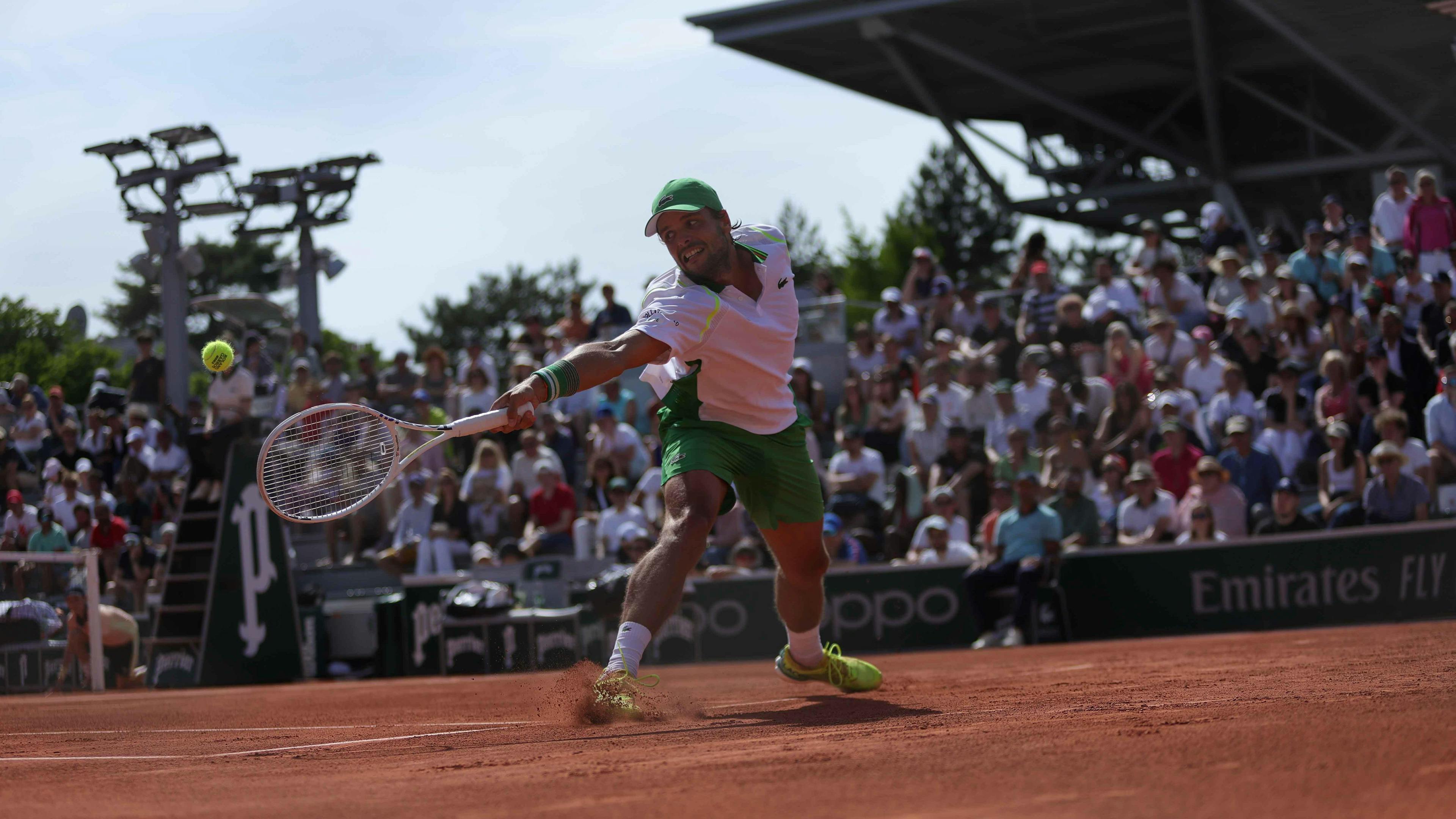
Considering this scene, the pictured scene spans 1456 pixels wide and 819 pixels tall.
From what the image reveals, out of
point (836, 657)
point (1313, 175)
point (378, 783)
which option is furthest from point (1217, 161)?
point (378, 783)

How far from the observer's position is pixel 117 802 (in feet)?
13.0

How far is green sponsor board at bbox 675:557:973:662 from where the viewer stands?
1366 cm

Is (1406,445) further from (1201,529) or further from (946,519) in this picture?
(946,519)

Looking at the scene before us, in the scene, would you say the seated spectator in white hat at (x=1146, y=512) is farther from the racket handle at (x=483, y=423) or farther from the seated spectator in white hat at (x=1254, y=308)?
the racket handle at (x=483, y=423)

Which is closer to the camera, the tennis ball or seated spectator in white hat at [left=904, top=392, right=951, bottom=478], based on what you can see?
the tennis ball

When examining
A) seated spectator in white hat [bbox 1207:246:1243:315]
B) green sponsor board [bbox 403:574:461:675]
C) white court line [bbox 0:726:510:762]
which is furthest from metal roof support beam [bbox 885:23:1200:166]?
white court line [bbox 0:726:510:762]

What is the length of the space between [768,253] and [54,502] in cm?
1413

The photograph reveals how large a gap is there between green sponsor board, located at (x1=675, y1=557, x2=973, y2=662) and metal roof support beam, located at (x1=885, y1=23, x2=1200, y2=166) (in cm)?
1268

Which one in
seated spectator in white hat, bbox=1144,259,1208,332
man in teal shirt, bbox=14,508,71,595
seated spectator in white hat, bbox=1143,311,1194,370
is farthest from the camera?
seated spectator in white hat, bbox=1144,259,1208,332

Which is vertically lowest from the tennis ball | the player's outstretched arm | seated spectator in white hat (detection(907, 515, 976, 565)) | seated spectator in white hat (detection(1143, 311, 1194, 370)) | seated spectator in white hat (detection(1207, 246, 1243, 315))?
seated spectator in white hat (detection(907, 515, 976, 565))

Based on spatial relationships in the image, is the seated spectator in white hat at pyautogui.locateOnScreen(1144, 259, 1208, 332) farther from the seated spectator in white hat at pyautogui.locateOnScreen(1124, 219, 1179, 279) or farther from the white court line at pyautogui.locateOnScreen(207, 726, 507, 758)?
the white court line at pyautogui.locateOnScreen(207, 726, 507, 758)

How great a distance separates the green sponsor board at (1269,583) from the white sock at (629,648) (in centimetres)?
837

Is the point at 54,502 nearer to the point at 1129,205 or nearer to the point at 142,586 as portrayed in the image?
the point at 142,586

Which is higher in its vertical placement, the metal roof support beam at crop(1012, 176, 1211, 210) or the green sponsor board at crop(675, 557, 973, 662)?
the metal roof support beam at crop(1012, 176, 1211, 210)
